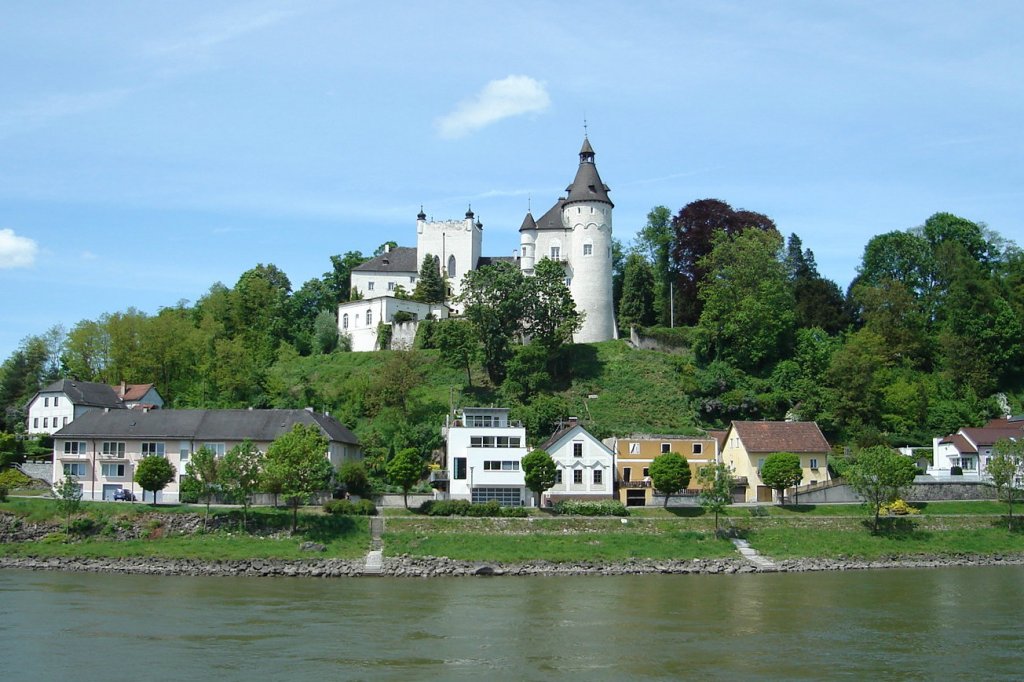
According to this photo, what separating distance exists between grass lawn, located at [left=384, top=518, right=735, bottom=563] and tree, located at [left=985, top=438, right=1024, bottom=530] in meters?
15.7

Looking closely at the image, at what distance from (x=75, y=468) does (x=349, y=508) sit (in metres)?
17.4

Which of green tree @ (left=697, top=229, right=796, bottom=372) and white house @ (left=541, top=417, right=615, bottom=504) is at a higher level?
green tree @ (left=697, top=229, right=796, bottom=372)

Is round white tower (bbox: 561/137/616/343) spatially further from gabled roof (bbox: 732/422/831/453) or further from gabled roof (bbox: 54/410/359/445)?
gabled roof (bbox: 54/410/359/445)

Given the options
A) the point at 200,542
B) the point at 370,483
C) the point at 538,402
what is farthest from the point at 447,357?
the point at 200,542

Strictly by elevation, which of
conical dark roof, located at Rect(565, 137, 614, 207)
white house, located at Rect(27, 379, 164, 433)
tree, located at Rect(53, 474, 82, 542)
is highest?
conical dark roof, located at Rect(565, 137, 614, 207)

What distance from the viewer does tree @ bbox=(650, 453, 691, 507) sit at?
169ft

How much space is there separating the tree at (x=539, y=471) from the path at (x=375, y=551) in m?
7.76

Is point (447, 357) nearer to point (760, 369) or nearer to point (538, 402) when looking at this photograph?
point (538, 402)

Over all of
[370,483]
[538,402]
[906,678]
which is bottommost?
[906,678]

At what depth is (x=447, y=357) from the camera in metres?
69.6

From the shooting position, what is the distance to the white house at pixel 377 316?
7894 centimetres

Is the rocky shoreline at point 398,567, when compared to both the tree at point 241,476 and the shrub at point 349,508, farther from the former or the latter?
the shrub at point 349,508

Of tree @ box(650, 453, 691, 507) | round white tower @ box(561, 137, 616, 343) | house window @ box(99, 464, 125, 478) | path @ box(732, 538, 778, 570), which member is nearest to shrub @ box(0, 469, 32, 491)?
house window @ box(99, 464, 125, 478)

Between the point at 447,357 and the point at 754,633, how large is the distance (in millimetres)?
41851
